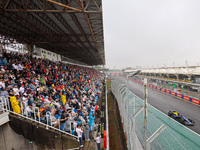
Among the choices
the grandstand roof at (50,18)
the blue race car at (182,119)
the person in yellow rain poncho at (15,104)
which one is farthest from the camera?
the blue race car at (182,119)

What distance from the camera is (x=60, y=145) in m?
4.82

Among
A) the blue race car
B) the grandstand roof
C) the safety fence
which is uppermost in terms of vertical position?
the grandstand roof

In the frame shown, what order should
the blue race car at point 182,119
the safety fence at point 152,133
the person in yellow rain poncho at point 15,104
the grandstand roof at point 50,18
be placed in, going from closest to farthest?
the safety fence at point 152,133, the person in yellow rain poncho at point 15,104, the grandstand roof at point 50,18, the blue race car at point 182,119

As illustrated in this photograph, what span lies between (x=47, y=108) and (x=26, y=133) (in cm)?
140

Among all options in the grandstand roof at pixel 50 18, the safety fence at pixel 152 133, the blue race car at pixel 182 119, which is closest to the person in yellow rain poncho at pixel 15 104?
the safety fence at pixel 152 133

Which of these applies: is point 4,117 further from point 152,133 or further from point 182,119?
point 182,119

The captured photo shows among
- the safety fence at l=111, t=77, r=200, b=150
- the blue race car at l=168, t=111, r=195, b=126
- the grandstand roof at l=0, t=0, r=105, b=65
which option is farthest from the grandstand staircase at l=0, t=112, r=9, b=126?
the blue race car at l=168, t=111, r=195, b=126

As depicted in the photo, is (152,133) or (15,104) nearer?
(15,104)

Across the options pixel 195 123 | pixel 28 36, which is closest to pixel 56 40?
pixel 28 36

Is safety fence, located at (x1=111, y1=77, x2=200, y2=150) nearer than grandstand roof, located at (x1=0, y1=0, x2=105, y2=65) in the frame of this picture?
Yes

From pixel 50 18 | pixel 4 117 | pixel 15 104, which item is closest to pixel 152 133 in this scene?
pixel 15 104

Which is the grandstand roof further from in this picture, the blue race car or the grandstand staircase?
the blue race car

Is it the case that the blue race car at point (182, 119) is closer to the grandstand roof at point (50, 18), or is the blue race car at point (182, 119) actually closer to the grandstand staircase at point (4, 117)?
the grandstand roof at point (50, 18)

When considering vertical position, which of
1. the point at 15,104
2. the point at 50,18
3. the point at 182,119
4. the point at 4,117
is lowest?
the point at 182,119
